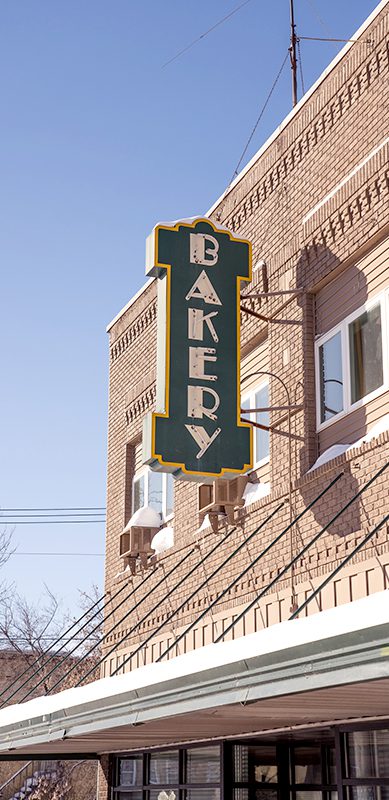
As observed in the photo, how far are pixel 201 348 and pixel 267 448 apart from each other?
5.35ft

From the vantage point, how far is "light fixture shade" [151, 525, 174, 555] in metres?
16.3

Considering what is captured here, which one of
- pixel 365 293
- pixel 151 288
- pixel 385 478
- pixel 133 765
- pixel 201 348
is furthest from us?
pixel 151 288

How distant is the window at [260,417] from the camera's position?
1370 centimetres

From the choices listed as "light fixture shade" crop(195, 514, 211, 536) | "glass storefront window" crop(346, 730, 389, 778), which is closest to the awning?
"glass storefront window" crop(346, 730, 389, 778)

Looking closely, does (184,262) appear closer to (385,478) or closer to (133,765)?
(385,478)

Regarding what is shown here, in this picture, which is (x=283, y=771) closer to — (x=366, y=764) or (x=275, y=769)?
(x=275, y=769)

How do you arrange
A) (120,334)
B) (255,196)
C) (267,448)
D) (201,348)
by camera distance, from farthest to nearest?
(120,334) → (255,196) → (267,448) → (201,348)

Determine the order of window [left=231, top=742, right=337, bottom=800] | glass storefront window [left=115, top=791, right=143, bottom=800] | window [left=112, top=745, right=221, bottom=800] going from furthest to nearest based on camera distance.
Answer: glass storefront window [left=115, top=791, right=143, bottom=800]
window [left=112, top=745, right=221, bottom=800]
window [left=231, top=742, right=337, bottom=800]

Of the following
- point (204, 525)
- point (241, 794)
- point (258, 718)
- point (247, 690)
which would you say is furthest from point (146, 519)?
point (247, 690)

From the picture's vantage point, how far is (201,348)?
12.8 metres

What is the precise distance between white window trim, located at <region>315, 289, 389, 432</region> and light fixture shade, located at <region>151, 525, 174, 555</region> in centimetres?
450

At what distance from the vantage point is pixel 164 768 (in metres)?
14.8

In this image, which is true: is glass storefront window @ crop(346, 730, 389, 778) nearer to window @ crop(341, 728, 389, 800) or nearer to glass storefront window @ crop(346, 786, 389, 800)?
window @ crop(341, 728, 389, 800)

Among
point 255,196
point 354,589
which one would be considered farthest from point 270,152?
point 354,589
